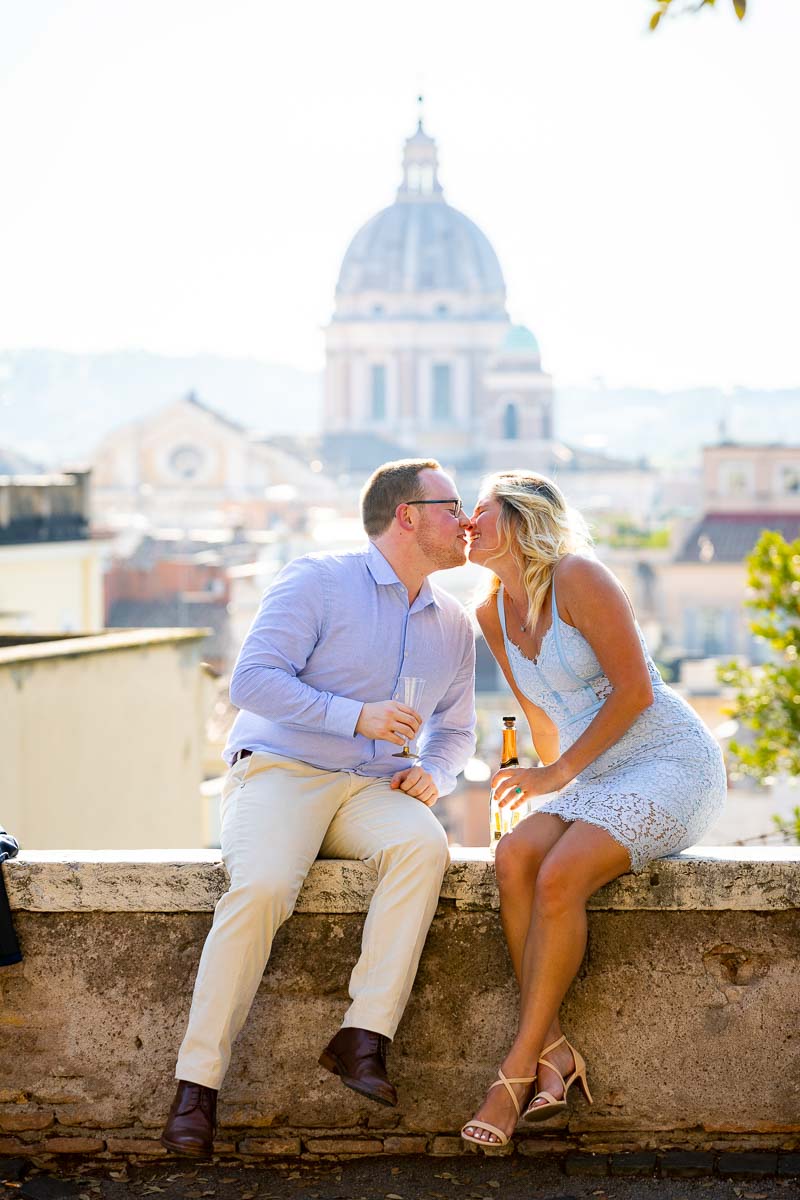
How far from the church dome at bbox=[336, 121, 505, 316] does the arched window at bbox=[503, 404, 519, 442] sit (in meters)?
14.3

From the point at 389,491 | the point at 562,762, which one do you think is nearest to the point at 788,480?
the point at 389,491

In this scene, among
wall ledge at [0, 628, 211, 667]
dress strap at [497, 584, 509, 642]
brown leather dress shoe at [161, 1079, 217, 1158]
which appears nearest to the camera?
brown leather dress shoe at [161, 1079, 217, 1158]

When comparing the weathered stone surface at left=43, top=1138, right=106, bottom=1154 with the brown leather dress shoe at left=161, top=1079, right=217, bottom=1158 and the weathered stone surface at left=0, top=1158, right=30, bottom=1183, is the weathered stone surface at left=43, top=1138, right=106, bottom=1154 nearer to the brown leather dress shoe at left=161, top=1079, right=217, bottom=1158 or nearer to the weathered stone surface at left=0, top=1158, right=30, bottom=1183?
the weathered stone surface at left=0, top=1158, right=30, bottom=1183

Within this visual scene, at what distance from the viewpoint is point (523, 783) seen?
3.44 metres

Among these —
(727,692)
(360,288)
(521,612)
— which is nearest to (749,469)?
(727,692)

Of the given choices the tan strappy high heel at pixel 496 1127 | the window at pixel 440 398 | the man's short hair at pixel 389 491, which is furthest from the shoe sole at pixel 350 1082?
the window at pixel 440 398

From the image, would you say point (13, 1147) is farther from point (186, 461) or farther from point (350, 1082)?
point (186, 461)

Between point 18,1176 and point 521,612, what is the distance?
142 centimetres

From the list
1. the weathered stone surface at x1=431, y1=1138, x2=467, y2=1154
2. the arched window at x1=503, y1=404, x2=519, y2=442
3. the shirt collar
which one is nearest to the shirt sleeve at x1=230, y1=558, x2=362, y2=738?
the shirt collar

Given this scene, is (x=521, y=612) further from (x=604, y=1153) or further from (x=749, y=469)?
(x=749, y=469)

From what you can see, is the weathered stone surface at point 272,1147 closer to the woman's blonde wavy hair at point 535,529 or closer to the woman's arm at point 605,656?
the woman's arm at point 605,656

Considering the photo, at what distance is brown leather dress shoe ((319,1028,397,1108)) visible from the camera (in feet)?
10.3

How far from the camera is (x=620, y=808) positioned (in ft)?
10.6

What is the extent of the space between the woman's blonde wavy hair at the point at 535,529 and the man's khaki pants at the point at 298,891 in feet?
1.65
